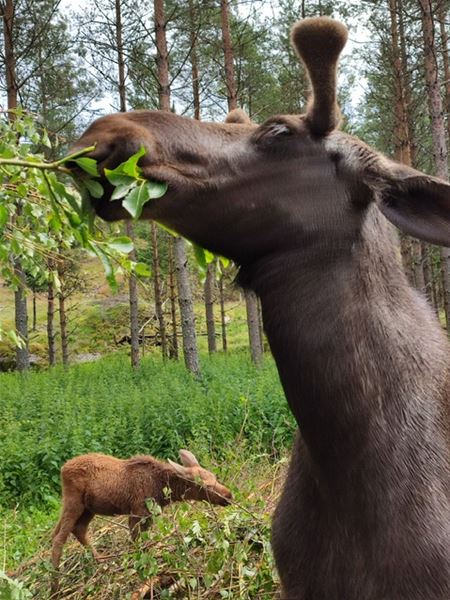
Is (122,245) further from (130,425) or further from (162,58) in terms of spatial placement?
(162,58)

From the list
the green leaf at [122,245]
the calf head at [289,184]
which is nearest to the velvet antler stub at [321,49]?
the calf head at [289,184]

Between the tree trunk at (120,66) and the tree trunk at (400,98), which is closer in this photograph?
the tree trunk at (400,98)

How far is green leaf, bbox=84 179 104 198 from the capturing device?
79.5 inches

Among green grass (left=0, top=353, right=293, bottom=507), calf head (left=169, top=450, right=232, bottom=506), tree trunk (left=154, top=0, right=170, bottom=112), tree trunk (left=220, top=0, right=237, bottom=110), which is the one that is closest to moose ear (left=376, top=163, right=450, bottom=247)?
calf head (left=169, top=450, right=232, bottom=506)

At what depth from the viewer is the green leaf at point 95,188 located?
→ 2019 millimetres

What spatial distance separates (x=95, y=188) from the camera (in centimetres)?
202

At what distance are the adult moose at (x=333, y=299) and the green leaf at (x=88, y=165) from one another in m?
0.03

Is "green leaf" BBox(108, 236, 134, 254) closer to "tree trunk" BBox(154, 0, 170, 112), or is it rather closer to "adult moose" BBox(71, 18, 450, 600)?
"adult moose" BBox(71, 18, 450, 600)

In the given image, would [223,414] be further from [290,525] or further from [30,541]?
[290,525]

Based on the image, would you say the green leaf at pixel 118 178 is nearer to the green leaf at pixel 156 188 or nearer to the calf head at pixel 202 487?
the green leaf at pixel 156 188

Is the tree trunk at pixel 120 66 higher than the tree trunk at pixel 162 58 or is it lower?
higher

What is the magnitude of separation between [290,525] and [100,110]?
18.6m

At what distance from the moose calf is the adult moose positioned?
2.47 metres

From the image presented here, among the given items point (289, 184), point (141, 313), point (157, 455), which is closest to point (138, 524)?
point (289, 184)
